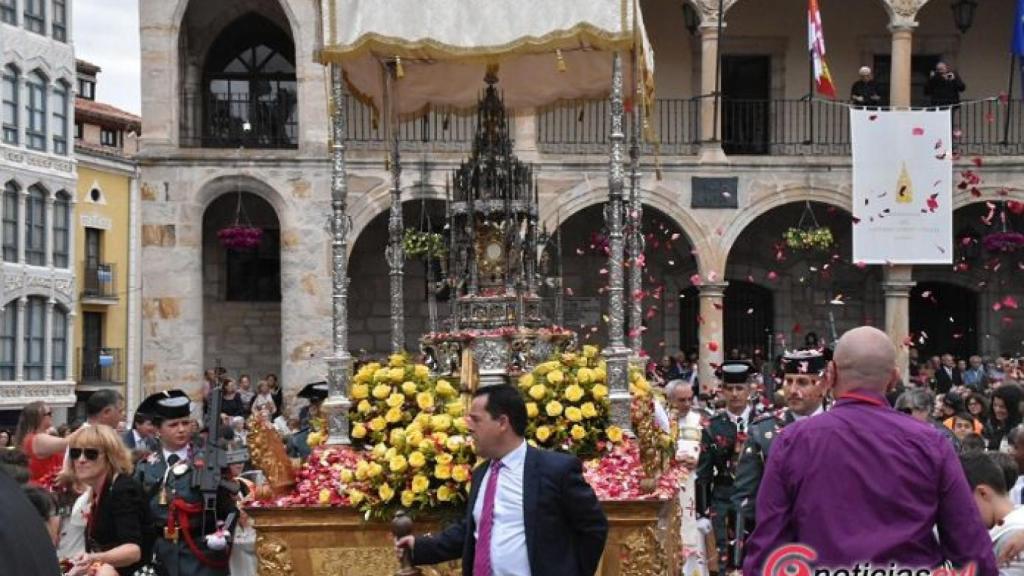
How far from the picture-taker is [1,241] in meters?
32.7

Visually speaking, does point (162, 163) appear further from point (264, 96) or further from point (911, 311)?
point (911, 311)

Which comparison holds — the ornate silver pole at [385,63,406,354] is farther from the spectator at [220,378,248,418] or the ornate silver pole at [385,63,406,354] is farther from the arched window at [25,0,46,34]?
the arched window at [25,0,46,34]

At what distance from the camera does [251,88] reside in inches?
1161

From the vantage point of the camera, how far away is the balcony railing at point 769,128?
2869 cm

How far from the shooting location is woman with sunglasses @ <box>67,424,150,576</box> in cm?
826

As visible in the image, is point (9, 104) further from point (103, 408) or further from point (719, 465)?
point (719, 465)

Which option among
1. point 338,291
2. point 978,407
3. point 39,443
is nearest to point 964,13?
point 978,407

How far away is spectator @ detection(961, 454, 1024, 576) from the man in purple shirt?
1012 millimetres

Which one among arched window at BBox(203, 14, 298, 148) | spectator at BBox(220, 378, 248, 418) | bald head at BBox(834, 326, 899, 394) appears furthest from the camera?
arched window at BBox(203, 14, 298, 148)

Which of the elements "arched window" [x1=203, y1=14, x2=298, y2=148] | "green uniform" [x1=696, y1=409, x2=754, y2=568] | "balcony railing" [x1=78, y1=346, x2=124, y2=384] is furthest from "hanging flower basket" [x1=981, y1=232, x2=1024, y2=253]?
"balcony railing" [x1=78, y1=346, x2=124, y2=384]

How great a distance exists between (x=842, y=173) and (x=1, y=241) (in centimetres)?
1649

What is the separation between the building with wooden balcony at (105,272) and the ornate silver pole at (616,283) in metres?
24.2

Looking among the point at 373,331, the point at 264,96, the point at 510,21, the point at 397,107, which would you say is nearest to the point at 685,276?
the point at 373,331

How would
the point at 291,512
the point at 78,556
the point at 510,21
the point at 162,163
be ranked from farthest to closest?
1. the point at 162,163
2. the point at 510,21
3. the point at 291,512
4. the point at 78,556
